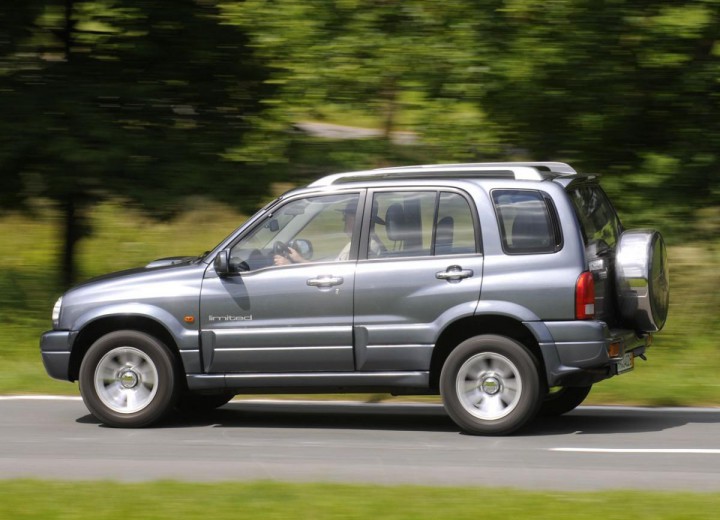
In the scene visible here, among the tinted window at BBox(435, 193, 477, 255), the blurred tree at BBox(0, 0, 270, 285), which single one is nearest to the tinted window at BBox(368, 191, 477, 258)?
the tinted window at BBox(435, 193, 477, 255)

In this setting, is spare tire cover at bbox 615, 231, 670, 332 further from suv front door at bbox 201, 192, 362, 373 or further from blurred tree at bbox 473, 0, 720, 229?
blurred tree at bbox 473, 0, 720, 229

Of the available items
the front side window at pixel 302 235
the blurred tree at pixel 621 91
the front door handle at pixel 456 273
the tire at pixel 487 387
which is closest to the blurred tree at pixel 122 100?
the blurred tree at pixel 621 91

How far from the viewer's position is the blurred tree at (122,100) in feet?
47.9

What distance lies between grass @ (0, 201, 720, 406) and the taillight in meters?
2.16

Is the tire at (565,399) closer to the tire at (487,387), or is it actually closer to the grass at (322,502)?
the tire at (487,387)

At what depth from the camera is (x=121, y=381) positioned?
9.05m

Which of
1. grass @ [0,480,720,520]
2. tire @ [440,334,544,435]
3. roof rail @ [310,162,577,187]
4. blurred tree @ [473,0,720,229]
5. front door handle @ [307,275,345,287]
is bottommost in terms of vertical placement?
grass @ [0,480,720,520]

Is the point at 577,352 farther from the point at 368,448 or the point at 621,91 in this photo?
the point at 621,91

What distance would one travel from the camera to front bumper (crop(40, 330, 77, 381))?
9.10 metres

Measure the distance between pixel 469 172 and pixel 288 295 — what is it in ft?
5.11

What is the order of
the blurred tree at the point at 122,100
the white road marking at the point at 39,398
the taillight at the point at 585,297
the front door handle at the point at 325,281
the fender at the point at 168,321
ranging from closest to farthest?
the taillight at the point at 585,297, the front door handle at the point at 325,281, the fender at the point at 168,321, the white road marking at the point at 39,398, the blurred tree at the point at 122,100

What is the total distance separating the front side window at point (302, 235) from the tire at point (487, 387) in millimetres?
1090

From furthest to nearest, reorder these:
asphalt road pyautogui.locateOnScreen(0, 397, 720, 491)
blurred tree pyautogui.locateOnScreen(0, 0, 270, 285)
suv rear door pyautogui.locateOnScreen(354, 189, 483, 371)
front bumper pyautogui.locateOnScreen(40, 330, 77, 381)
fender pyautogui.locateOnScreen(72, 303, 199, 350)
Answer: blurred tree pyautogui.locateOnScreen(0, 0, 270, 285), front bumper pyautogui.locateOnScreen(40, 330, 77, 381), fender pyautogui.locateOnScreen(72, 303, 199, 350), suv rear door pyautogui.locateOnScreen(354, 189, 483, 371), asphalt road pyautogui.locateOnScreen(0, 397, 720, 491)

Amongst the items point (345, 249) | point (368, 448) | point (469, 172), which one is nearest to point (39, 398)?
point (345, 249)
